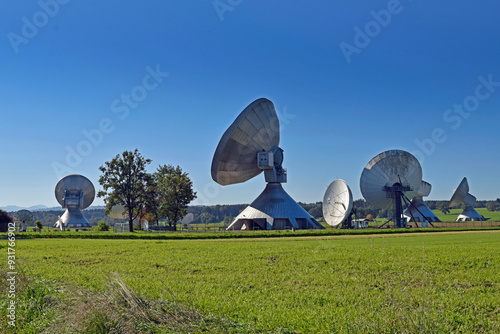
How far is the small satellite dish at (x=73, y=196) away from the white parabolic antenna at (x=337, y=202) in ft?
182

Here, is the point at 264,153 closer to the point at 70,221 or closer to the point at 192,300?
the point at 192,300

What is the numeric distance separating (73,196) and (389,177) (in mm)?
66321

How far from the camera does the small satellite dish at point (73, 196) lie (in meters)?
97.4

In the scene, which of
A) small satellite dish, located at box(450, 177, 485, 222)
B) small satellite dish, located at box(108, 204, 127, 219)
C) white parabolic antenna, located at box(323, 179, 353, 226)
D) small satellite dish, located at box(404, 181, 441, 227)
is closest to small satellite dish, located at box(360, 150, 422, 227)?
white parabolic antenna, located at box(323, 179, 353, 226)

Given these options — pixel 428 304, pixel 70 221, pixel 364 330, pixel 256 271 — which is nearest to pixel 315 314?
pixel 364 330

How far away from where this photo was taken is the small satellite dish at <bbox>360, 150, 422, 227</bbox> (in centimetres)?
7238

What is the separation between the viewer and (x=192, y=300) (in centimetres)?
1068

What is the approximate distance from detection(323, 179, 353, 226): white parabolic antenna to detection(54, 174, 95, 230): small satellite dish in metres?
55.4

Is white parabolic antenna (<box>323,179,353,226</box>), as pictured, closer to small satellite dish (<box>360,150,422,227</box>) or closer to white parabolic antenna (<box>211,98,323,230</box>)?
white parabolic antenna (<box>211,98,323,230</box>)

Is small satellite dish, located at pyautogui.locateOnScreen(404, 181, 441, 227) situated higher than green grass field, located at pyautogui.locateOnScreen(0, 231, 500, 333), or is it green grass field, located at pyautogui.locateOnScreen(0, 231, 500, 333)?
small satellite dish, located at pyautogui.locateOnScreen(404, 181, 441, 227)

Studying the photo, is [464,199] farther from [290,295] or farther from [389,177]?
[290,295]

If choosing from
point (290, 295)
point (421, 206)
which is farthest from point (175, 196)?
point (290, 295)

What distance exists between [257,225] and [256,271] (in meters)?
52.2

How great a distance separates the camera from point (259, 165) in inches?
2393
